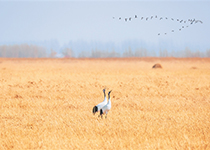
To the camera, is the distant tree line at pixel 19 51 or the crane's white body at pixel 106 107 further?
the distant tree line at pixel 19 51

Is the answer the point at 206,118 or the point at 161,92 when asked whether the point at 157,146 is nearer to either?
the point at 206,118

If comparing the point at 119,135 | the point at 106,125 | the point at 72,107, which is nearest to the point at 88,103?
the point at 72,107

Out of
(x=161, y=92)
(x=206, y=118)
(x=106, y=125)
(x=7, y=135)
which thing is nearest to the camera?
(x=7, y=135)

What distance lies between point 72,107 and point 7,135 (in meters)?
5.47

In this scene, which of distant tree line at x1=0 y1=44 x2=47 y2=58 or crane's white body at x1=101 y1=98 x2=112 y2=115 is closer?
crane's white body at x1=101 y1=98 x2=112 y2=115

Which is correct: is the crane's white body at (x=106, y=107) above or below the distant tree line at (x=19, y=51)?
below

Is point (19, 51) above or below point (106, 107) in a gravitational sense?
above

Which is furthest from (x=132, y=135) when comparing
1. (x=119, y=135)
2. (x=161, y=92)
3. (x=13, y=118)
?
→ (x=161, y=92)

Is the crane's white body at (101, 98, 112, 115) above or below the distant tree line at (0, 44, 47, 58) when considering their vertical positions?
below

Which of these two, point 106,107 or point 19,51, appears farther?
point 19,51

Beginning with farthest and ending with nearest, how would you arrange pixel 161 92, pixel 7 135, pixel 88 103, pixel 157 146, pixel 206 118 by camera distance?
pixel 161 92 → pixel 88 103 → pixel 206 118 → pixel 7 135 → pixel 157 146

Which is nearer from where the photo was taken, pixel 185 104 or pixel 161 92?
pixel 185 104

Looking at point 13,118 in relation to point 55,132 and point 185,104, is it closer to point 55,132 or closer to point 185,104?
point 55,132

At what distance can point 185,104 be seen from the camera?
14.9 metres
